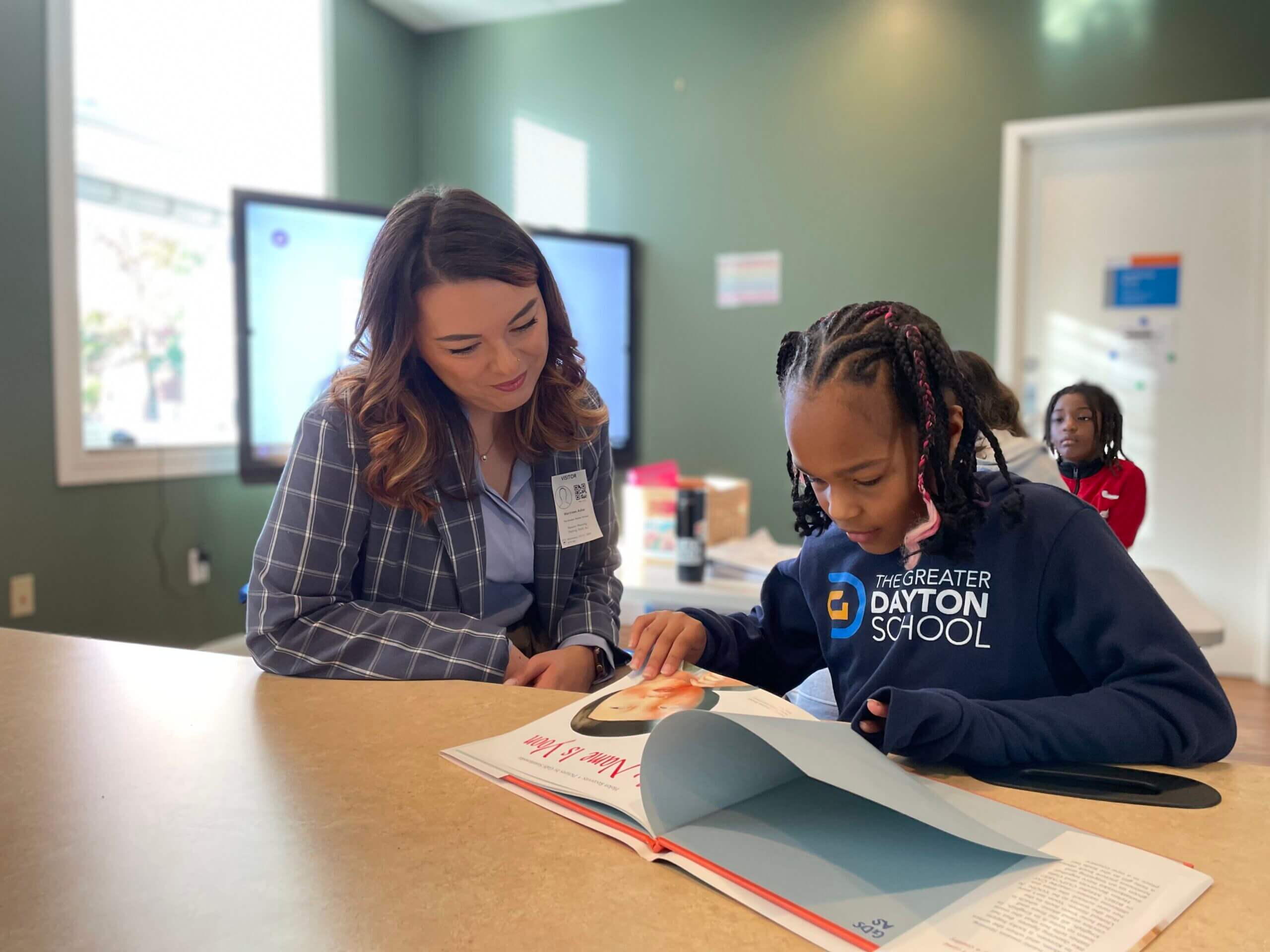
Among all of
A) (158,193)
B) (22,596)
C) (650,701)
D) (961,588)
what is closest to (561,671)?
(650,701)

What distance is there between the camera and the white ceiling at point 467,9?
4211mm

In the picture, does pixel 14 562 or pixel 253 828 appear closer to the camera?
pixel 253 828

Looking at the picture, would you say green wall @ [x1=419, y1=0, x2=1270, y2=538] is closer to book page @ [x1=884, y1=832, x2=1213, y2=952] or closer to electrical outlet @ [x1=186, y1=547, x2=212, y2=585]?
electrical outlet @ [x1=186, y1=547, x2=212, y2=585]

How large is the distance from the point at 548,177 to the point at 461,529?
11.3ft

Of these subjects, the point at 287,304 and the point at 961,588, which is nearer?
the point at 961,588

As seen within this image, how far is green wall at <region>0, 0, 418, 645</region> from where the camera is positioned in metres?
2.69

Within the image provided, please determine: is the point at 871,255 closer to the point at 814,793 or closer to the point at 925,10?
the point at 925,10

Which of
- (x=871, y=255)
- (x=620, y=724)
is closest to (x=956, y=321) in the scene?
(x=871, y=255)

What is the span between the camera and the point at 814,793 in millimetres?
667

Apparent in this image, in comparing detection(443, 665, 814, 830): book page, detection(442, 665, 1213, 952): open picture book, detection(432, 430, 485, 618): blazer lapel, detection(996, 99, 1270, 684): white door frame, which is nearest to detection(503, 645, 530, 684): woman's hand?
detection(432, 430, 485, 618): blazer lapel

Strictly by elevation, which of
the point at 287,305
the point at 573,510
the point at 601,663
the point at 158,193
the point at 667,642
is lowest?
the point at 601,663

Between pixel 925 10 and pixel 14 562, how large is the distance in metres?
3.86

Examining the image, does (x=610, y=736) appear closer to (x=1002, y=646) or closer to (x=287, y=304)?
(x=1002, y=646)

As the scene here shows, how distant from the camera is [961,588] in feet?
2.90
